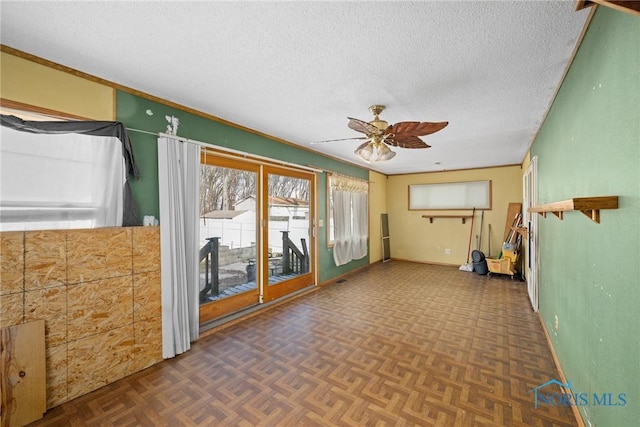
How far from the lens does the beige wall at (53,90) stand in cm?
181

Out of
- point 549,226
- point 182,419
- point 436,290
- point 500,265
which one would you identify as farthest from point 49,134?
point 500,265

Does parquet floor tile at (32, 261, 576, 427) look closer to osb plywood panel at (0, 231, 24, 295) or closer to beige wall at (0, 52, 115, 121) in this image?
osb plywood panel at (0, 231, 24, 295)

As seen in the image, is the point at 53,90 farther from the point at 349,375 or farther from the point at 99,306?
the point at 349,375

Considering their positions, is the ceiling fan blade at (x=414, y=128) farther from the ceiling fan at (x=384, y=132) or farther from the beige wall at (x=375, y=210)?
the beige wall at (x=375, y=210)

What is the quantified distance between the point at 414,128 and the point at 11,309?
10.3 feet

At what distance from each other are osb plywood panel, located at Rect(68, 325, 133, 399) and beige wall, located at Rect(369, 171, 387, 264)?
5211mm

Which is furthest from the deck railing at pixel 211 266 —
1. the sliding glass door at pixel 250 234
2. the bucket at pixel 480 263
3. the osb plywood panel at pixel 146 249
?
the bucket at pixel 480 263

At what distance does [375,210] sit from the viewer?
691cm

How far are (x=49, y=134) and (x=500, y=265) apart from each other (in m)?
6.65

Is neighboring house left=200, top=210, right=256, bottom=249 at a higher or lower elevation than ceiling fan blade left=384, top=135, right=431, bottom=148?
lower

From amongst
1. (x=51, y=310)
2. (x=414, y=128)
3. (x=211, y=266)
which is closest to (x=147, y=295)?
(x=51, y=310)

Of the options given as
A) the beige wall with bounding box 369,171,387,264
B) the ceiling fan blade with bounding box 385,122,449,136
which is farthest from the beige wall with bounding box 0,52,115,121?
the beige wall with bounding box 369,171,387,264

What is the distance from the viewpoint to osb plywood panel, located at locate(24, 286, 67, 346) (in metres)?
1.85

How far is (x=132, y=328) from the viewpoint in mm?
2316
